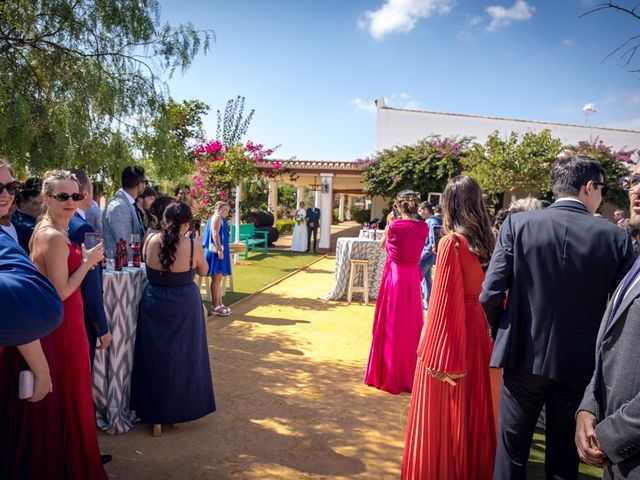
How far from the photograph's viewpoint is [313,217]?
1819cm

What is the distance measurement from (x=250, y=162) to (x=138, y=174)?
948 centimetres

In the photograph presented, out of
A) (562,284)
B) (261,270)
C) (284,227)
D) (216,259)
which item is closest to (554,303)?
(562,284)

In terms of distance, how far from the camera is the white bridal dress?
1834cm

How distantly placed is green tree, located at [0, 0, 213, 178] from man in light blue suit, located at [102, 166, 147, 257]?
2.40ft

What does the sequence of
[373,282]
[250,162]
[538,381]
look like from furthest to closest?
1. [250,162]
2. [373,282]
3. [538,381]

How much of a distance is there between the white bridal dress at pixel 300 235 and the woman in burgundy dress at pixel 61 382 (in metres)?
15.6

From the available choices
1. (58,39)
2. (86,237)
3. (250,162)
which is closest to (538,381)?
(86,237)

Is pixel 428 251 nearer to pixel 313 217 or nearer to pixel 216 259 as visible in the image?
pixel 216 259

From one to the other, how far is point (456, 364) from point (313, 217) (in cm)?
1559

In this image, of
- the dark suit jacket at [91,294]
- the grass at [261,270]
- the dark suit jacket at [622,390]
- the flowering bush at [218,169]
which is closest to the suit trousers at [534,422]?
the dark suit jacket at [622,390]

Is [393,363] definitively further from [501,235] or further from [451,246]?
[501,235]

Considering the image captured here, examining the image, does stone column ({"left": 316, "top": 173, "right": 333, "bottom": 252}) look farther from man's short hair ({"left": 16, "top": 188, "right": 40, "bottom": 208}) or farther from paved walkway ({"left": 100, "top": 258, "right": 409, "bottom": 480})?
man's short hair ({"left": 16, "top": 188, "right": 40, "bottom": 208})

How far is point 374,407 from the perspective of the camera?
439 cm

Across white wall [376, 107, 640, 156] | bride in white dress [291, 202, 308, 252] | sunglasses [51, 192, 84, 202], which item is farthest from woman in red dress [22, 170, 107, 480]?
white wall [376, 107, 640, 156]
